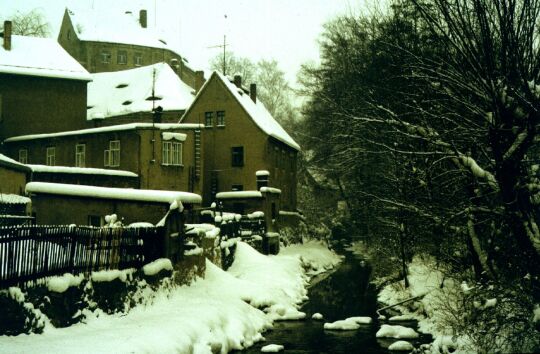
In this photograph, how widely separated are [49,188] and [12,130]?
2294 centimetres

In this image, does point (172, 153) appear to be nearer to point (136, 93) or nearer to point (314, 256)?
point (314, 256)

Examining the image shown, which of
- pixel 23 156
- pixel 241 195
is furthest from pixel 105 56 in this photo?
pixel 241 195

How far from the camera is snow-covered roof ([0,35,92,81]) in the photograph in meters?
38.2

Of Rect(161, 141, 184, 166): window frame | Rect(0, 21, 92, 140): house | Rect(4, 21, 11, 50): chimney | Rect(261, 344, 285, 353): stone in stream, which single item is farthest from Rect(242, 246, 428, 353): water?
Rect(4, 21, 11, 50): chimney

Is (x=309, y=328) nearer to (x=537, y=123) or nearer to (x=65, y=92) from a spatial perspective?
(x=537, y=123)

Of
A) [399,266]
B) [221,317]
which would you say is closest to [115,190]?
[221,317]

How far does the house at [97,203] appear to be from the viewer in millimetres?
17344

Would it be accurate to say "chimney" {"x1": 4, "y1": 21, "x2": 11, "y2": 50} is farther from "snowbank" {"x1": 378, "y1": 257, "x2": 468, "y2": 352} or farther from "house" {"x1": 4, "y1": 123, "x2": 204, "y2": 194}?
"snowbank" {"x1": 378, "y1": 257, "x2": 468, "y2": 352}

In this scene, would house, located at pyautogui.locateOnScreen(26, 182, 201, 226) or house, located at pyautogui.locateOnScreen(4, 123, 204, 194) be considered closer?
house, located at pyautogui.locateOnScreen(26, 182, 201, 226)

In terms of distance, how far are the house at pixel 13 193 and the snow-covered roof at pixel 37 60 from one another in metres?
13.2

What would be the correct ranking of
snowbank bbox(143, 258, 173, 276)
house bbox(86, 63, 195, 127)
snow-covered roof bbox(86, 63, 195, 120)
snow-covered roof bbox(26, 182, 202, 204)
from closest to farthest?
snowbank bbox(143, 258, 173, 276)
snow-covered roof bbox(26, 182, 202, 204)
house bbox(86, 63, 195, 127)
snow-covered roof bbox(86, 63, 195, 120)

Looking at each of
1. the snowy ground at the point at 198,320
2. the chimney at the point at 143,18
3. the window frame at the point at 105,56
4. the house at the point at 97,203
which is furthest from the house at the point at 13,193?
the chimney at the point at 143,18

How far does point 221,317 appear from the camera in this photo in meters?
14.1

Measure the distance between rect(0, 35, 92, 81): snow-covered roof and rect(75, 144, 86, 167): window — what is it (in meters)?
7.45
